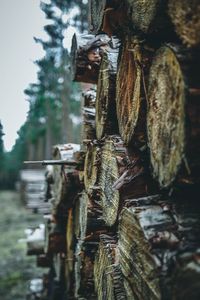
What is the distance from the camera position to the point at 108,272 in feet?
5.06

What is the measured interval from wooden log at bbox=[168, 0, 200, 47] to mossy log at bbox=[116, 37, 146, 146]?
0.34 m

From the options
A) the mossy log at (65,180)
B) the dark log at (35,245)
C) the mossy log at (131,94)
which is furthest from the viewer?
the dark log at (35,245)

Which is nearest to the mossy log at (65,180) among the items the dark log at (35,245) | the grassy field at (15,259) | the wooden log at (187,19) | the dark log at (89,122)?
the dark log at (89,122)

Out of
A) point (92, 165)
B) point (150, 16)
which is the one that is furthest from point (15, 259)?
point (150, 16)

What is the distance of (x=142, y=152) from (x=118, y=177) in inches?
5.9

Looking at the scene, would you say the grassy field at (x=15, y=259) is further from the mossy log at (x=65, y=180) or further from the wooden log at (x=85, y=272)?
the wooden log at (x=85, y=272)

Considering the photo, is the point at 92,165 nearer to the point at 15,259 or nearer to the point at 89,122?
the point at 89,122

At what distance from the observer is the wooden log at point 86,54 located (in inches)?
78.2

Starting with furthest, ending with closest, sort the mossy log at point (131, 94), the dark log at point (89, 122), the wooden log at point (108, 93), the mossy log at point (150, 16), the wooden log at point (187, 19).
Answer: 1. the dark log at point (89, 122)
2. the wooden log at point (108, 93)
3. the mossy log at point (131, 94)
4. the mossy log at point (150, 16)
5. the wooden log at point (187, 19)

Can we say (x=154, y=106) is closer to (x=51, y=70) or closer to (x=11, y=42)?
(x=11, y=42)

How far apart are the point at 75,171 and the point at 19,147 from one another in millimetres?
22238

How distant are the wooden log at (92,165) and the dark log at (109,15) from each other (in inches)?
23.8

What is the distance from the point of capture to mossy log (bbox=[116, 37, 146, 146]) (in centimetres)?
136

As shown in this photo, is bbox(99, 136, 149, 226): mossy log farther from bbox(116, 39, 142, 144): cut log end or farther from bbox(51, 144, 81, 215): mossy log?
bbox(51, 144, 81, 215): mossy log
